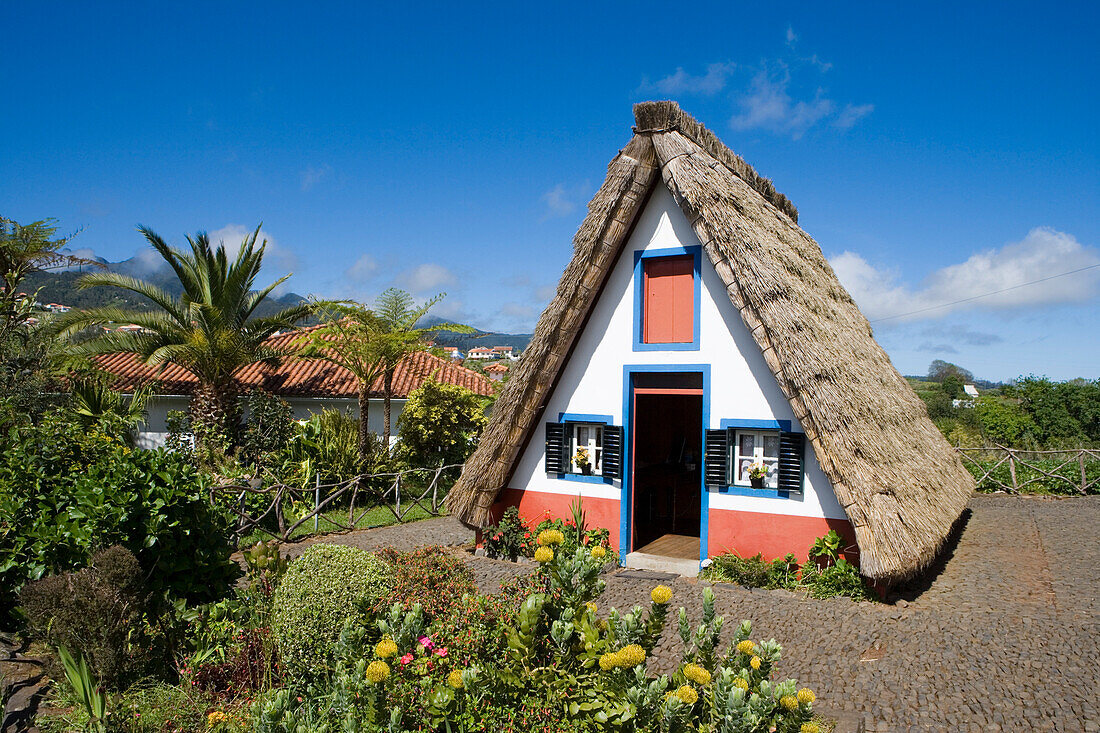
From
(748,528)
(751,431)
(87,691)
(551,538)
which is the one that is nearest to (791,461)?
(751,431)

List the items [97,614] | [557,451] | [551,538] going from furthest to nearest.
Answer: [557,451] → [97,614] → [551,538]

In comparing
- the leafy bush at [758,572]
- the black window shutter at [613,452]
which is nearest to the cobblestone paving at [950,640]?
the leafy bush at [758,572]

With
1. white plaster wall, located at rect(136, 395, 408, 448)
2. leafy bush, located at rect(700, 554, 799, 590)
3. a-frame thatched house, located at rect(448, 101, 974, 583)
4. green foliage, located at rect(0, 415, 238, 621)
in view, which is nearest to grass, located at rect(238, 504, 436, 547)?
a-frame thatched house, located at rect(448, 101, 974, 583)

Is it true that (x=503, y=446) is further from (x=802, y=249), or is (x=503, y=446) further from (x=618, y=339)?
(x=802, y=249)

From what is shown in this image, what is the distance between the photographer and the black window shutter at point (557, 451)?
1036cm

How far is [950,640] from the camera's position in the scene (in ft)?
22.2

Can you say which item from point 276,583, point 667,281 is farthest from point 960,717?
point 667,281

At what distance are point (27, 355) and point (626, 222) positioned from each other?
15.4 meters

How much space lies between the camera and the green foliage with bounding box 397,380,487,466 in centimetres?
1691

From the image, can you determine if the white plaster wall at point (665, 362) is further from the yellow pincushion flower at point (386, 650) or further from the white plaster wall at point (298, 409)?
the white plaster wall at point (298, 409)

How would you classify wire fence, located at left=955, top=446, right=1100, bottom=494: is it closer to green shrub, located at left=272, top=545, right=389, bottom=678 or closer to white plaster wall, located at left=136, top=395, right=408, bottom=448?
white plaster wall, located at left=136, top=395, right=408, bottom=448

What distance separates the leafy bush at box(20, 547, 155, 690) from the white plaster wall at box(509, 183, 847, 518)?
608 centimetres

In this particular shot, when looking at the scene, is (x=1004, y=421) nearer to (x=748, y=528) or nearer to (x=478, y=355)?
(x=748, y=528)

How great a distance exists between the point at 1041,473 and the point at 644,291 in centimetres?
1365
